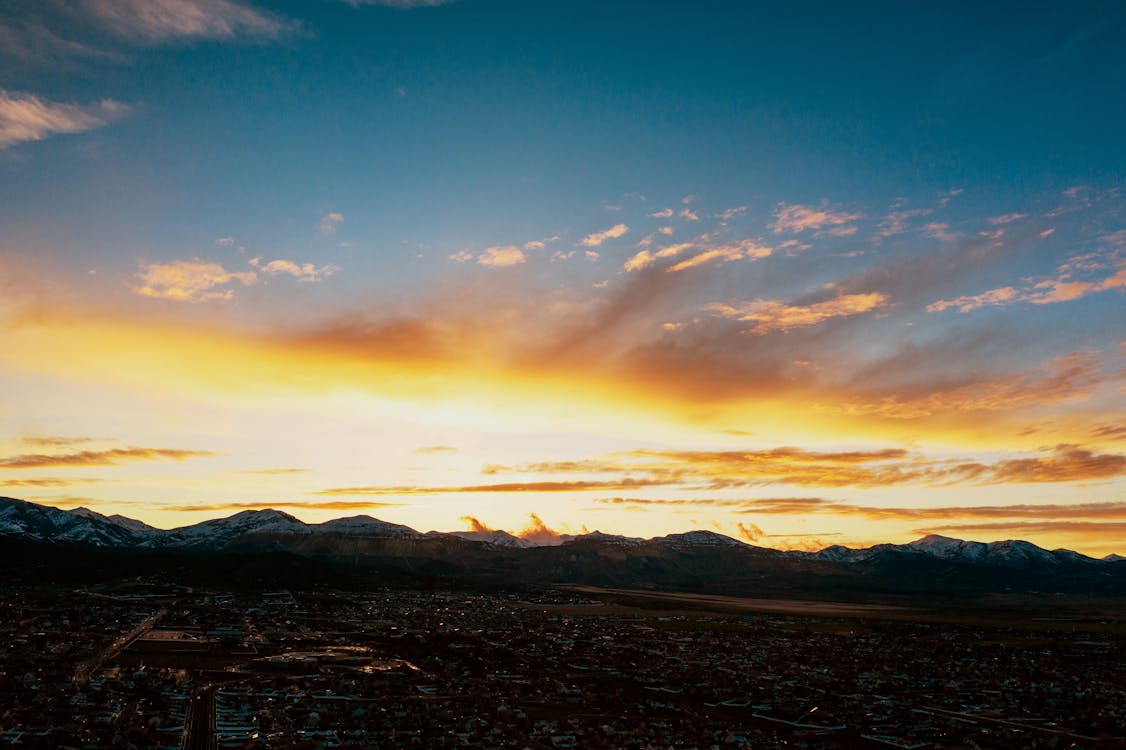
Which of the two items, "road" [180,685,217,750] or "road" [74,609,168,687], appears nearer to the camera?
"road" [180,685,217,750]

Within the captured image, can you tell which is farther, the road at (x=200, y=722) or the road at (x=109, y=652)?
the road at (x=109, y=652)

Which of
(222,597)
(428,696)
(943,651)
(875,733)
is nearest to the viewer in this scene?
(875,733)

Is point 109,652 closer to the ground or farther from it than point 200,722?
closer to the ground

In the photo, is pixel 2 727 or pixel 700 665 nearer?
pixel 2 727

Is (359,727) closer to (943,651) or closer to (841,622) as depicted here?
(943,651)

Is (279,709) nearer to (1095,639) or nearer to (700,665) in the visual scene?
(700,665)

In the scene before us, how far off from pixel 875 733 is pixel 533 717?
21.7 metres

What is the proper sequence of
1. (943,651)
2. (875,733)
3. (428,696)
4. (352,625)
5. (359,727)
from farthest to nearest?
(352,625) < (943,651) < (428,696) < (875,733) < (359,727)

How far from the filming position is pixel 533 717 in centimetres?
4659

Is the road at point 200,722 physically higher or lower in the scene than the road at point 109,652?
higher

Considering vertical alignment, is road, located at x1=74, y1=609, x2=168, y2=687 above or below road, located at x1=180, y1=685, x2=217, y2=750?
below

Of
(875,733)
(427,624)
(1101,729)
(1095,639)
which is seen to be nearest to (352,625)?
(427,624)

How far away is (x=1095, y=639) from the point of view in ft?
351

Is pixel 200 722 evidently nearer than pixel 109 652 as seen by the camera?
Yes
